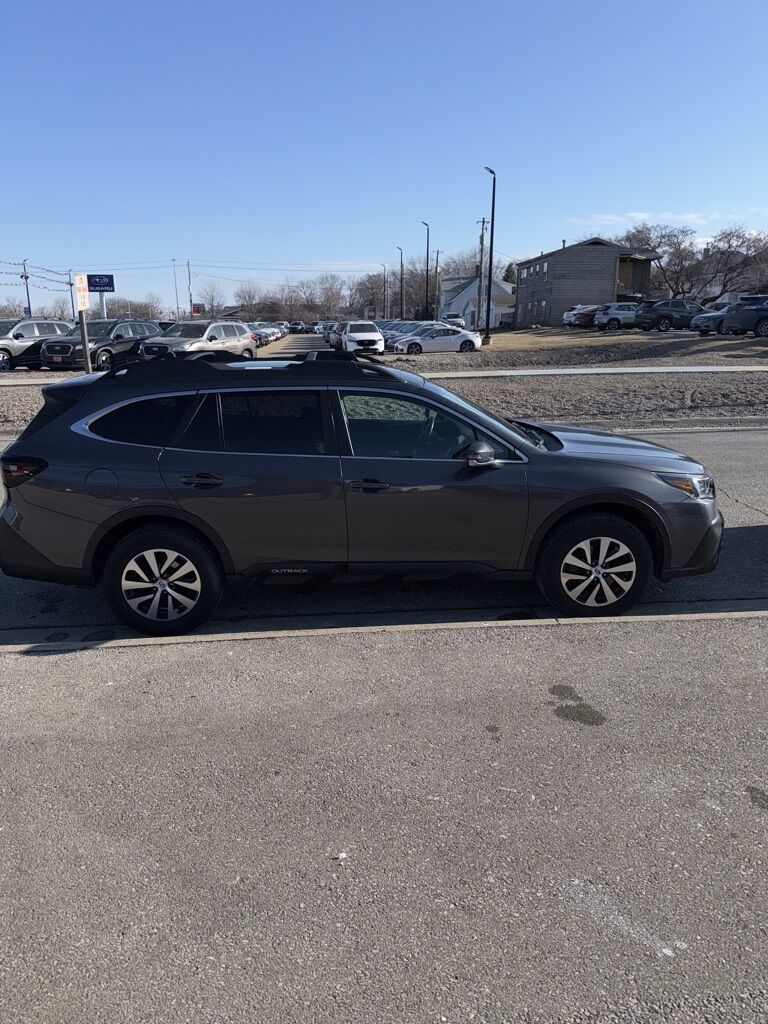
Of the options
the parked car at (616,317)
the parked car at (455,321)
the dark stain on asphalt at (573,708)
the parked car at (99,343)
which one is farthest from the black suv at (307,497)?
the parked car at (616,317)

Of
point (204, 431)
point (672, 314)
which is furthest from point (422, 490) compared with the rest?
point (672, 314)

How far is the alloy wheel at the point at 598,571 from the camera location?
4715 mm

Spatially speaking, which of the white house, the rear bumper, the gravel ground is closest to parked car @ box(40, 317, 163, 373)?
the gravel ground

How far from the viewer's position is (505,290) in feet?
390

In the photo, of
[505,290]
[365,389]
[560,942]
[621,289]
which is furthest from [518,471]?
[505,290]

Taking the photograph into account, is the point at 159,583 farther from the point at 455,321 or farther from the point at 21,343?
the point at 455,321

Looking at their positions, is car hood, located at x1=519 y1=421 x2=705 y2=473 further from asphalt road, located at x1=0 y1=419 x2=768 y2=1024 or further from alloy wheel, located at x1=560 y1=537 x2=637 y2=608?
asphalt road, located at x1=0 y1=419 x2=768 y2=1024

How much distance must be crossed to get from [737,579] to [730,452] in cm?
606

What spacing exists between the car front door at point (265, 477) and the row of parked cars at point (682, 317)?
32186mm

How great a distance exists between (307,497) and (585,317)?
55.3 meters

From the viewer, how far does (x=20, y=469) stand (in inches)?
182

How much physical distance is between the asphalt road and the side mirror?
990 millimetres

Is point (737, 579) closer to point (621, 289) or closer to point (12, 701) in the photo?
point (12, 701)

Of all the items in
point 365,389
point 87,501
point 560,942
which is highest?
point 365,389
